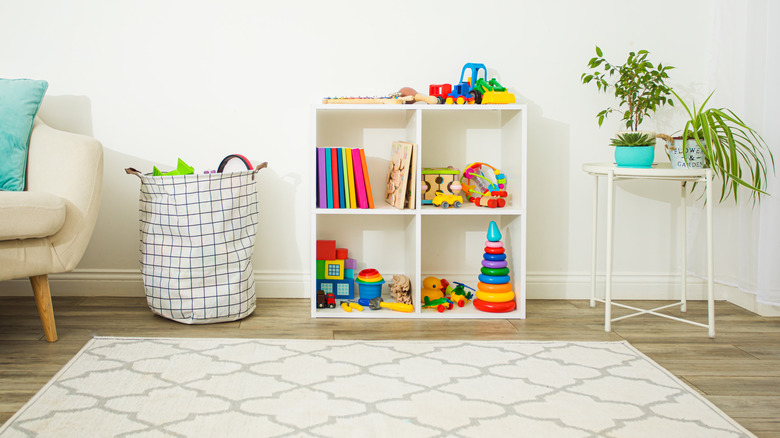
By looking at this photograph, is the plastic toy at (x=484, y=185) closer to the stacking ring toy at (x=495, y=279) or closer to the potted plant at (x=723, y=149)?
the stacking ring toy at (x=495, y=279)

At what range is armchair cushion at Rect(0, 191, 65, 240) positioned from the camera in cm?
171

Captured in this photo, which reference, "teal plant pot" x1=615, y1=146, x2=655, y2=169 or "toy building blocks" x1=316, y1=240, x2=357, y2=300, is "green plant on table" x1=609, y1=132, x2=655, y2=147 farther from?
"toy building blocks" x1=316, y1=240, x2=357, y2=300

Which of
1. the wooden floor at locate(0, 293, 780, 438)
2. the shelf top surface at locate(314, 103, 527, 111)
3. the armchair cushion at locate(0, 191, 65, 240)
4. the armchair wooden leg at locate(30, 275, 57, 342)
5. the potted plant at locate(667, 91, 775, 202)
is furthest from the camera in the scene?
the shelf top surface at locate(314, 103, 527, 111)

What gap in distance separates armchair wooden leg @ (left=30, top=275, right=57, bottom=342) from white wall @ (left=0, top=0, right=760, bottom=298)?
2.05 ft

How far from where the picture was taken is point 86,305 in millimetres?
2375

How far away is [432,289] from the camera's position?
2.45 meters

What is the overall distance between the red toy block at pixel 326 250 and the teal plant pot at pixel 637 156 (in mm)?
1065

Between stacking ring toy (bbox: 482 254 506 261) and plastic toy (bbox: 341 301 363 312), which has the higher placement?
stacking ring toy (bbox: 482 254 506 261)

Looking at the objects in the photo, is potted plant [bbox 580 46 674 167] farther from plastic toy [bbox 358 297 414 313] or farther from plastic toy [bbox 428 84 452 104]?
plastic toy [bbox 358 297 414 313]

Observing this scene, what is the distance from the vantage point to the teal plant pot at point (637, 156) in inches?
82.1

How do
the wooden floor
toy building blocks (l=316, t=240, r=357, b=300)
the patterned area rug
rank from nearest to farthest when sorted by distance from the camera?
the patterned area rug < the wooden floor < toy building blocks (l=316, t=240, r=357, b=300)

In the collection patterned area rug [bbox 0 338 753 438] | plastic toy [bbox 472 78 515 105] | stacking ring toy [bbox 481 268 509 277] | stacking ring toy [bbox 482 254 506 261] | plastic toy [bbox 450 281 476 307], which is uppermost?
plastic toy [bbox 472 78 515 105]

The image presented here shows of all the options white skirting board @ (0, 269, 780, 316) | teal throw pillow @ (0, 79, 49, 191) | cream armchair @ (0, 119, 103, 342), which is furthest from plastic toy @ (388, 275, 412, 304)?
teal throw pillow @ (0, 79, 49, 191)

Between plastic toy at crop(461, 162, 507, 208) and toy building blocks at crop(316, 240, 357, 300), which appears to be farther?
toy building blocks at crop(316, 240, 357, 300)
